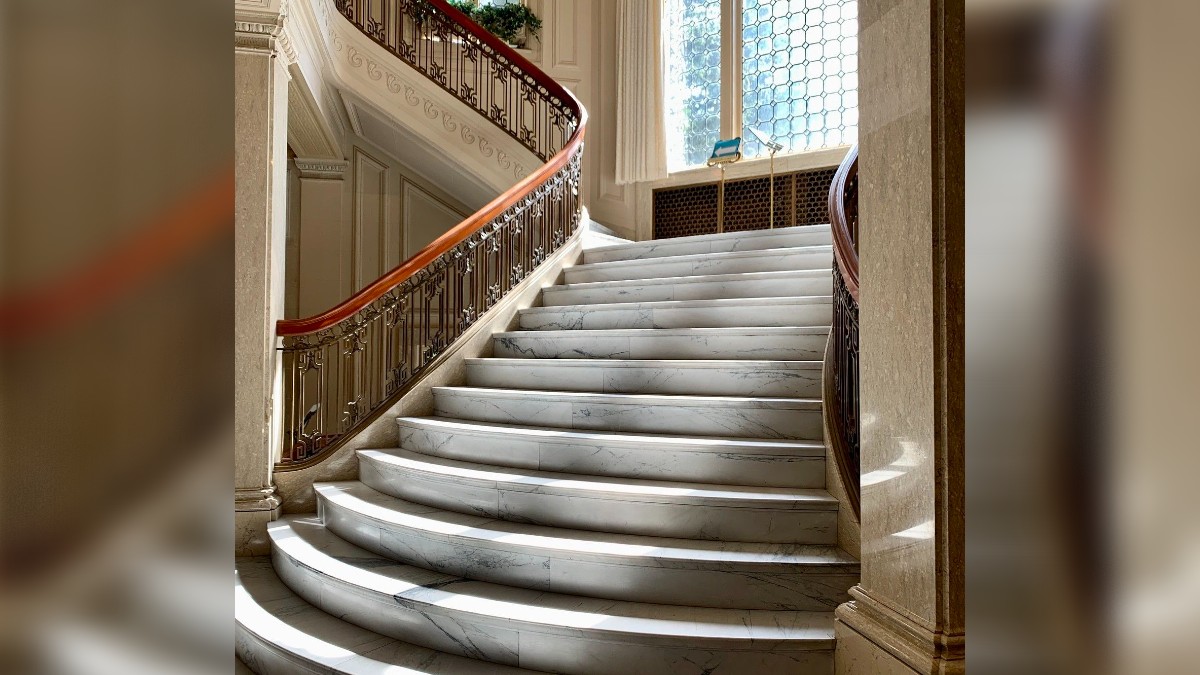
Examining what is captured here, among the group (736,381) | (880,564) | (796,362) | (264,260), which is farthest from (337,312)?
(880,564)

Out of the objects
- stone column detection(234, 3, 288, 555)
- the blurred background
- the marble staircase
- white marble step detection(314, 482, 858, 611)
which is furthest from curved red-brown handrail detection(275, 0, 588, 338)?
the blurred background

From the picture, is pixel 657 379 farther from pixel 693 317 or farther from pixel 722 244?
pixel 722 244

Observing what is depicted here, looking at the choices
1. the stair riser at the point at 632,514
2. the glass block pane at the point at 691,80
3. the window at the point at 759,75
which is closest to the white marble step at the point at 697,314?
the stair riser at the point at 632,514

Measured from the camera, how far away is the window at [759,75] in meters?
8.16

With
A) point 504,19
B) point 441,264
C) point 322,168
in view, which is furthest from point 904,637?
point 504,19

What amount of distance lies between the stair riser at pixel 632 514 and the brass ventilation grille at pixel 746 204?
18.2ft

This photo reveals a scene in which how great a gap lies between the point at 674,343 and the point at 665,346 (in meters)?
0.06

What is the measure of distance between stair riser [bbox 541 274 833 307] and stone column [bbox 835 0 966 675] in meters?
2.58

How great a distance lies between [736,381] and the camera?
4074 millimetres

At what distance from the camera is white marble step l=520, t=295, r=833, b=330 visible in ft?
15.3

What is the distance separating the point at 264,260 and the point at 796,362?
3.07 metres
